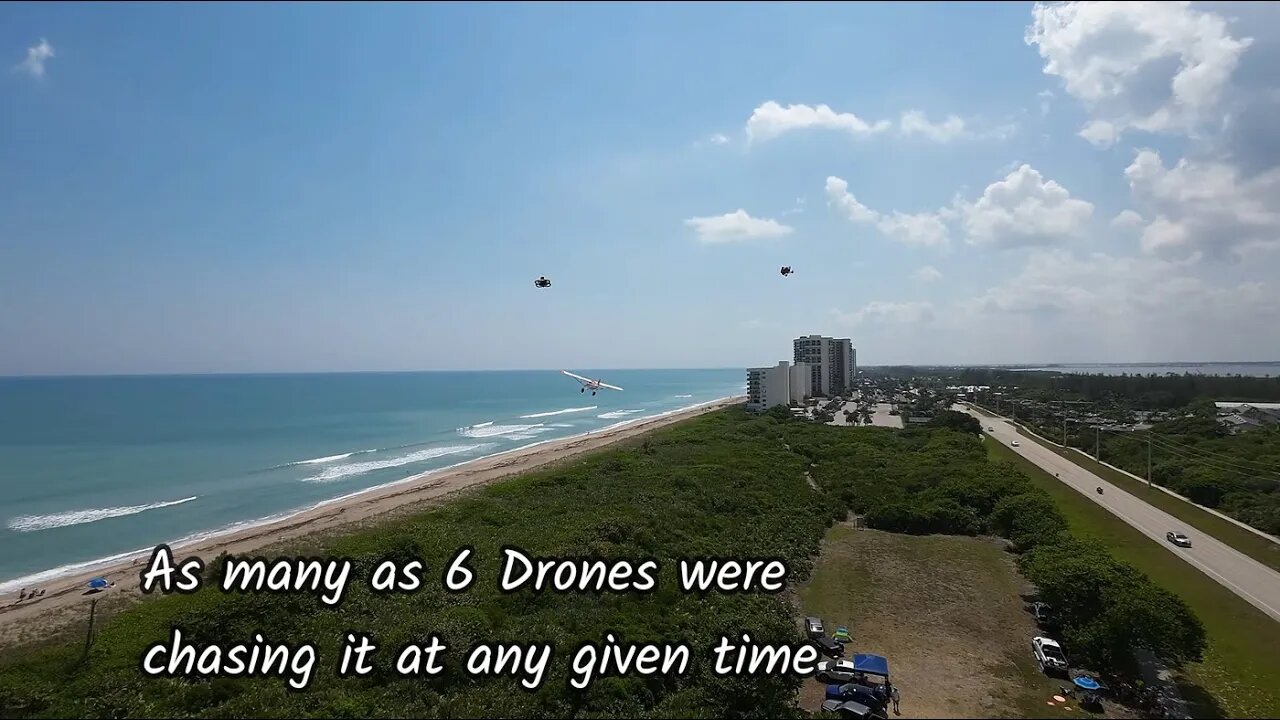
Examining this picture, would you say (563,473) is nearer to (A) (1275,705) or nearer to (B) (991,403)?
Result: (A) (1275,705)

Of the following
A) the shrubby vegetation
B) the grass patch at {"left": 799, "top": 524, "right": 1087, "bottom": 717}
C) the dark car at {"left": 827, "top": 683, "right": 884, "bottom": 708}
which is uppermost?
the shrubby vegetation

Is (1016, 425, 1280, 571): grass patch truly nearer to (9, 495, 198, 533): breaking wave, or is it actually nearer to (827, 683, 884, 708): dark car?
(827, 683, 884, 708): dark car

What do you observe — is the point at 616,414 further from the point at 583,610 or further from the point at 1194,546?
the point at 583,610

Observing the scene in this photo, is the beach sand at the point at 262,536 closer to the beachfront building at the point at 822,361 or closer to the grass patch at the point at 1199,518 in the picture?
the grass patch at the point at 1199,518

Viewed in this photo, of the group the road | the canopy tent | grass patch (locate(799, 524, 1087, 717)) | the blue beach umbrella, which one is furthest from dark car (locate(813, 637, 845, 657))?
the road

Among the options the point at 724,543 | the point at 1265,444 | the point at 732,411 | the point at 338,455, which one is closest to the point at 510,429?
the point at 338,455

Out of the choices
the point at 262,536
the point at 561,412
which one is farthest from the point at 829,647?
the point at 561,412
